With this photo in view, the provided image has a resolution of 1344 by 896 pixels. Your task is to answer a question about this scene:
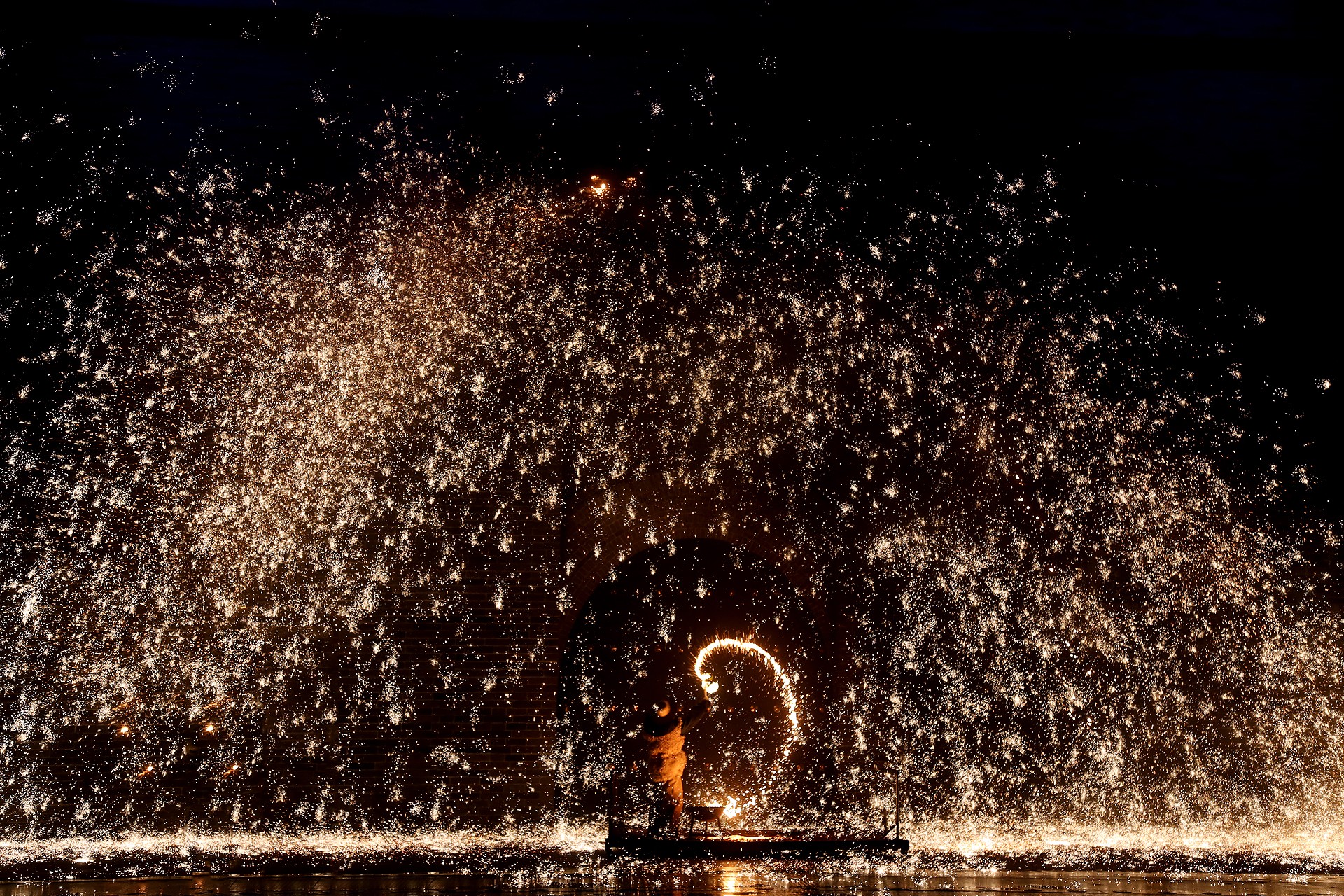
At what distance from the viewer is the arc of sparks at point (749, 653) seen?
5133 mm

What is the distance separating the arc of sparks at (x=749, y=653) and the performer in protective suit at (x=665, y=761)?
0.60 meters

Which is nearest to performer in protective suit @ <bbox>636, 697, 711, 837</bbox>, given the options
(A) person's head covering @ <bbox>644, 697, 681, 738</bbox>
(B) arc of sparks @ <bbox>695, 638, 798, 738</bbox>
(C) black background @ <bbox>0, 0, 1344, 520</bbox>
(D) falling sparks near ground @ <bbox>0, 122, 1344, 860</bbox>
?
(A) person's head covering @ <bbox>644, 697, 681, 738</bbox>

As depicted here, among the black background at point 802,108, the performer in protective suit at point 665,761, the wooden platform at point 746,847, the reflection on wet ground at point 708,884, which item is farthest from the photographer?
the black background at point 802,108

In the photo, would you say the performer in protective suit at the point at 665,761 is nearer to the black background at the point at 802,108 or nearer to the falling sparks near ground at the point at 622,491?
the falling sparks near ground at the point at 622,491

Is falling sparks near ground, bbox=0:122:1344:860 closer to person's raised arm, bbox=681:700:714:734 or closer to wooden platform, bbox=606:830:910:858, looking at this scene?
wooden platform, bbox=606:830:910:858

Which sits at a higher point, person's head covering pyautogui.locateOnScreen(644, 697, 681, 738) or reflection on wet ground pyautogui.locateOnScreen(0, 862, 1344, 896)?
person's head covering pyautogui.locateOnScreen(644, 697, 681, 738)

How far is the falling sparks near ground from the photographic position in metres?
4.77

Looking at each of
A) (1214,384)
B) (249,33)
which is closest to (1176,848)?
(1214,384)

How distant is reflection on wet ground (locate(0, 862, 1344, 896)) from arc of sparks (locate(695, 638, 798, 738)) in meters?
1.18

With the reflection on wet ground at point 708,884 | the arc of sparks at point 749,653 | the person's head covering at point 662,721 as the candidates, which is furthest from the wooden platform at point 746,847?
the arc of sparks at point 749,653

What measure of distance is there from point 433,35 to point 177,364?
2.82 metres

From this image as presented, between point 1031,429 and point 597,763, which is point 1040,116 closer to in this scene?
point 1031,429

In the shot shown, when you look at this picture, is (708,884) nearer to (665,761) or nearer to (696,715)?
(665,761)

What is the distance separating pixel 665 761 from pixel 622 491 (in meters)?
1.73
